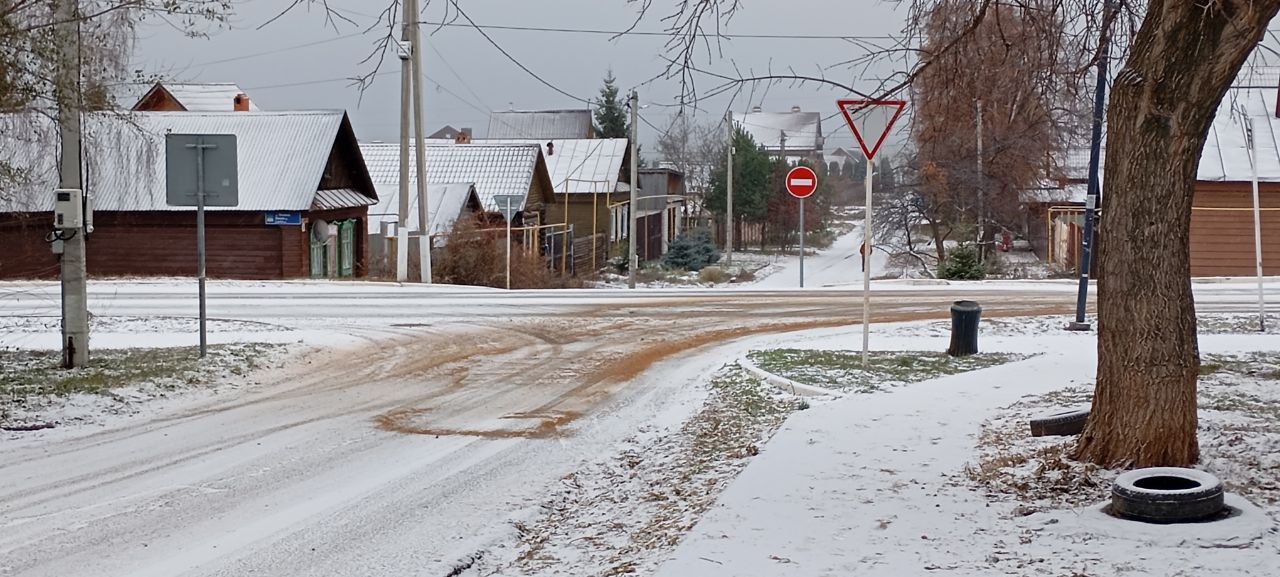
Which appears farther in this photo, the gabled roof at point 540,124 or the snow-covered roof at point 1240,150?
the gabled roof at point 540,124

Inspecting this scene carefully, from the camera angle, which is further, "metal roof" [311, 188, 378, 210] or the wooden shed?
"metal roof" [311, 188, 378, 210]

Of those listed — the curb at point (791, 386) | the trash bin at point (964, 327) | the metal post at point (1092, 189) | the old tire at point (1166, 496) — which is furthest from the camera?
the metal post at point (1092, 189)

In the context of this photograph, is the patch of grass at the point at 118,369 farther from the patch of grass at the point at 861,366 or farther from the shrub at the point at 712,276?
the shrub at the point at 712,276

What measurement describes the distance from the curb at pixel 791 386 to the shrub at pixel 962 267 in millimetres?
19934

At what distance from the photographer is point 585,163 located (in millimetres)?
56188

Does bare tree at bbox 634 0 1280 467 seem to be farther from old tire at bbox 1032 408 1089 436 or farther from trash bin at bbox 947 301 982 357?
trash bin at bbox 947 301 982 357

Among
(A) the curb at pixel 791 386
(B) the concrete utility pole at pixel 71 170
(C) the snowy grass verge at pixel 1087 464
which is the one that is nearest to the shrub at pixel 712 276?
(A) the curb at pixel 791 386

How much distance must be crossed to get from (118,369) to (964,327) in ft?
29.5

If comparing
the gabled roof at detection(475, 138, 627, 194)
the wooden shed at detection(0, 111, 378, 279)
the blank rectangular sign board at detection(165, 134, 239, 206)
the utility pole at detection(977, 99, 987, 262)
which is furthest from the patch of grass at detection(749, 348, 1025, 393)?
the gabled roof at detection(475, 138, 627, 194)

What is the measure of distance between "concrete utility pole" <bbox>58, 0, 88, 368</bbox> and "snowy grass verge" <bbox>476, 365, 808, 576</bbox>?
6.14 m

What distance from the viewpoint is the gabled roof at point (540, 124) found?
261ft

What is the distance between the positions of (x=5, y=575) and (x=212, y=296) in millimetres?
17253

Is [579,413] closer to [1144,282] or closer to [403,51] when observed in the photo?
[1144,282]

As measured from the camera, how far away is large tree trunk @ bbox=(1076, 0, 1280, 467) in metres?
6.83
